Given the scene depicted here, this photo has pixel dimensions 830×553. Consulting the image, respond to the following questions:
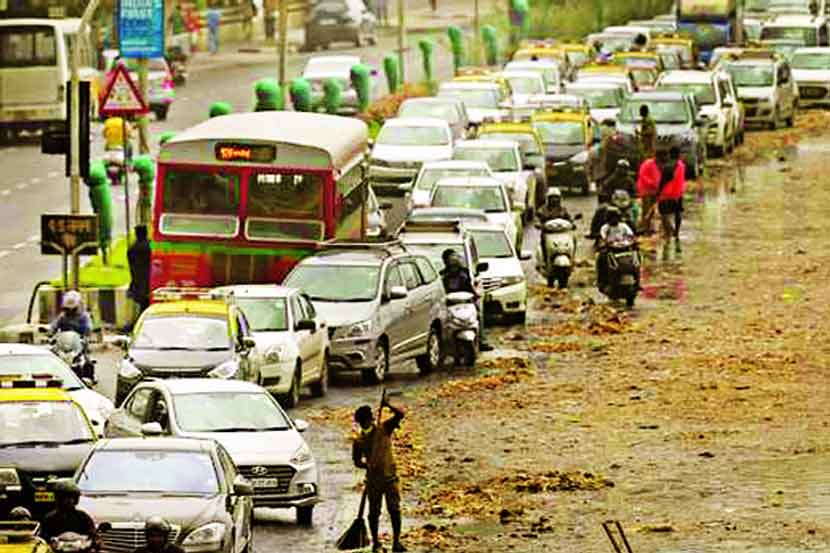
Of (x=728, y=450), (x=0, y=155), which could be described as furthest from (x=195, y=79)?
(x=728, y=450)

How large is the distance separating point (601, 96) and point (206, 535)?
4360 centimetres

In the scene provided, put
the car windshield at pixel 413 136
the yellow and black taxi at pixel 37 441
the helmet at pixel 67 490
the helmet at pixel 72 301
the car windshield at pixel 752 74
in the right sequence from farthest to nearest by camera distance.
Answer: the car windshield at pixel 752 74 → the car windshield at pixel 413 136 → the helmet at pixel 72 301 → the yellow and black taxi at pixel 37 441 → the helmet at pixel 67 490

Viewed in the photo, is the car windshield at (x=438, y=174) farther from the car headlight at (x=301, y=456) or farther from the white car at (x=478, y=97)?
the car headlight at (x=301, y=456)

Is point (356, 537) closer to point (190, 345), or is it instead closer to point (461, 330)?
point (190, 345)

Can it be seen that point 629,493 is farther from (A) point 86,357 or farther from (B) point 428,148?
(B) point 428,148

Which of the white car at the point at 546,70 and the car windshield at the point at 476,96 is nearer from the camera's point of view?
the car windshield at the point at 476,96

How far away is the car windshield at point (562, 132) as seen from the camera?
57188 mm

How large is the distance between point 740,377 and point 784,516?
31.4ft

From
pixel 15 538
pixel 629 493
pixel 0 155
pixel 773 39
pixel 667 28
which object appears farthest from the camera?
pixel 667 28

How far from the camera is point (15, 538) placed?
18125mm

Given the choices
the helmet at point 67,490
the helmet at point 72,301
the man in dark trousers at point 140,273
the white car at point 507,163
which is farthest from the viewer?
the white car at point 507,163

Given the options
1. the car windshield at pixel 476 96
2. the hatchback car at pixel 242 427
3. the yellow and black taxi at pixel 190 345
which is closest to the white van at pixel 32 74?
the car windshield at pixel 476 96

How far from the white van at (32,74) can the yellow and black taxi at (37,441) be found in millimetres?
43361

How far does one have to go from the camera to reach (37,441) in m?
25.9
